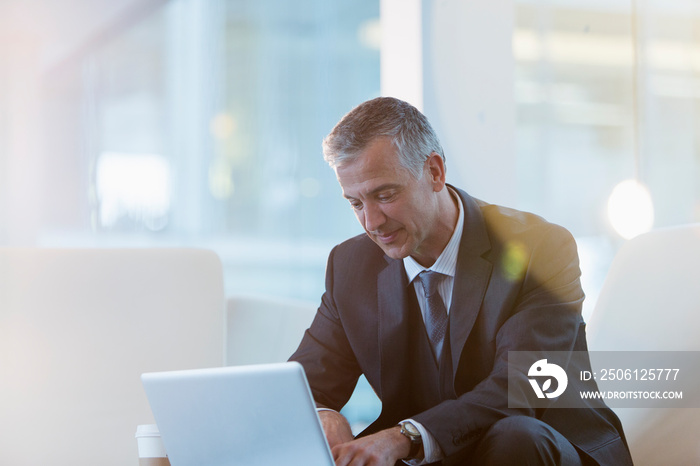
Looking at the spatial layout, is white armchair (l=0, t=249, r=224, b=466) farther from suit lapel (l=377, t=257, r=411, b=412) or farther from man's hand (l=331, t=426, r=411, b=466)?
man's hand (l=331, t=426, r=411, b=466)

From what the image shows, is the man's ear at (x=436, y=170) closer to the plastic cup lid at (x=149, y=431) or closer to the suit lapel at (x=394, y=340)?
the suit lapel at (x=394, y=340)

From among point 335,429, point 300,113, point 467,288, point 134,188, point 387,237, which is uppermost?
point 300,113

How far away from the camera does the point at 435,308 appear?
1562 millimetres

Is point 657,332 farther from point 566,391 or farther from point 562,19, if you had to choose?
point 562,19

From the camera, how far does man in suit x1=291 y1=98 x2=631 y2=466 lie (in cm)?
134

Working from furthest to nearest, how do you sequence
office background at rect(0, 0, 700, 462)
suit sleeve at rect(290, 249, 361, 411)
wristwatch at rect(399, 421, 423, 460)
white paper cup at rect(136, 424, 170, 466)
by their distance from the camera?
office background at rect(0, 0, 700, 462) < suit sleeve at rect(290, 249, 361, 411) < wristwatch at rect(399, 421, 423, 460) < white paper cup at rect(136, 424, 170, 466)

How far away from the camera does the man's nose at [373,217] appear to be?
1483 mm

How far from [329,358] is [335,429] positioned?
255 mm

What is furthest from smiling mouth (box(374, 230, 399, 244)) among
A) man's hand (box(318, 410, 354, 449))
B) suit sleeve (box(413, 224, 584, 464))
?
man's hand (box(318, 410, 354, 449))

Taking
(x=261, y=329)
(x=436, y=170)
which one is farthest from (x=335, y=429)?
(x=261, y=329)

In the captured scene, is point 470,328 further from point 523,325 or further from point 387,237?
point 387,237

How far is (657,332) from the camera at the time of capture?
5.77 feet

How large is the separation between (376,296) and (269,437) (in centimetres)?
61

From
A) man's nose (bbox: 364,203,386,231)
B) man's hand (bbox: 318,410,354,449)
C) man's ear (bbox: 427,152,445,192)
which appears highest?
man's ear (bbox: 427,152,445,192)
